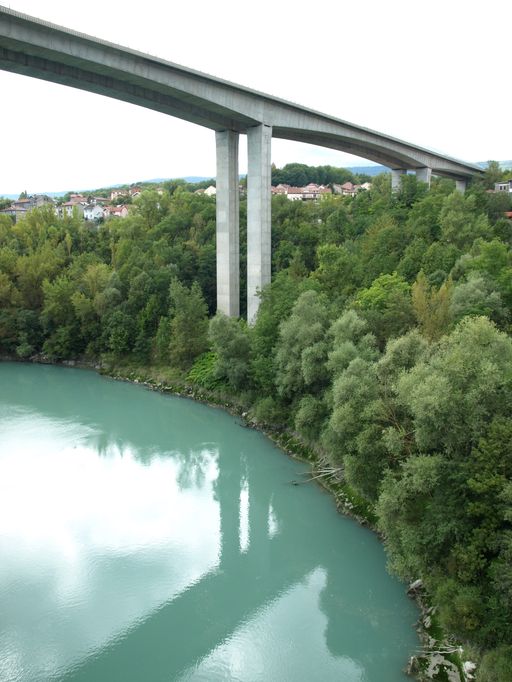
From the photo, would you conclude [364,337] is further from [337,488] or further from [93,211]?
[93,211]

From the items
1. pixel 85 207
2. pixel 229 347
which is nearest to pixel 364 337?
pixel 229 347

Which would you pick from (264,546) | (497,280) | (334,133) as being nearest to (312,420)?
(264,546)

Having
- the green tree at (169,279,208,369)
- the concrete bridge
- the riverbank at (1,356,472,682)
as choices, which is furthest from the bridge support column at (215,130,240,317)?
the riverbank at (1,356,472,682)

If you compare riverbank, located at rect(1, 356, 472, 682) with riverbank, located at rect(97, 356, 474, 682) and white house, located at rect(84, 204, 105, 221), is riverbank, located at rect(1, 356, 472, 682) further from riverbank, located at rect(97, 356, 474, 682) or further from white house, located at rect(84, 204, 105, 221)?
white house, located at rect(84, 204, 105, 221)

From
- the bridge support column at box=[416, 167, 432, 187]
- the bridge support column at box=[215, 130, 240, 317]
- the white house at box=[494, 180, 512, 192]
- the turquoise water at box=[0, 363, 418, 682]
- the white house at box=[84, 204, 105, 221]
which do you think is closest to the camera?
the turquoise water at box=[0, 363, 418, 682]

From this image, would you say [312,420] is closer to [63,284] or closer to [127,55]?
[127,55]
